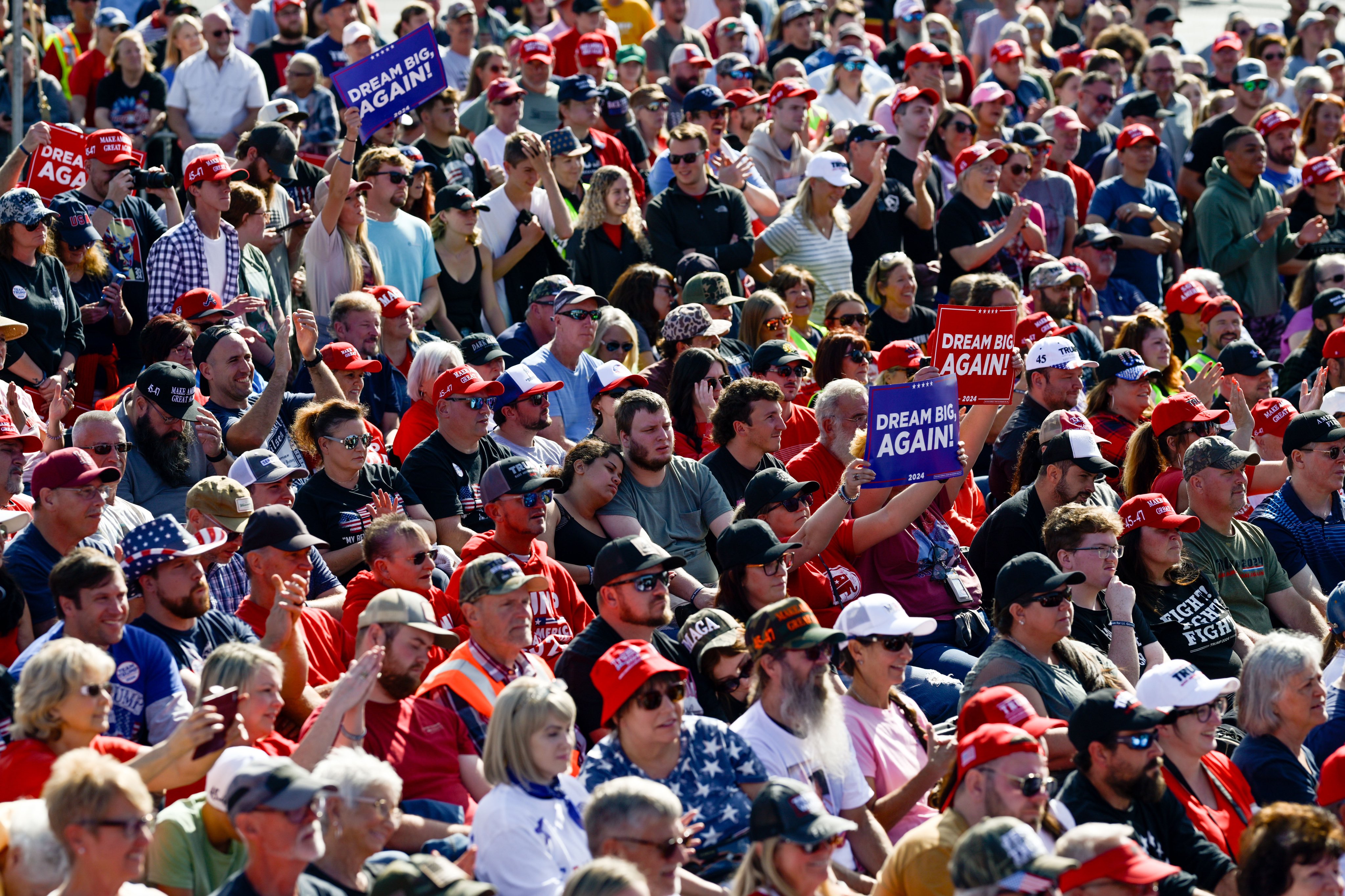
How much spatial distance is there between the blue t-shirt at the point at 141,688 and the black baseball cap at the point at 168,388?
A: 2130 mm

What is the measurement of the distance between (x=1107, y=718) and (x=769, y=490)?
2.20m

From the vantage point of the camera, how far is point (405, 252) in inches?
419

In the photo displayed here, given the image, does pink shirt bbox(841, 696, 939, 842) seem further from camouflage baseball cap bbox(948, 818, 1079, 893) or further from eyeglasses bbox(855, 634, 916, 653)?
camouflage baseball cap bbox(948, 818, 1079, 893)

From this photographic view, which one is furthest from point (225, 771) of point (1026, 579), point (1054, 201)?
point (1054, 201)

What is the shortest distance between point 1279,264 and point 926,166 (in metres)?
3.03

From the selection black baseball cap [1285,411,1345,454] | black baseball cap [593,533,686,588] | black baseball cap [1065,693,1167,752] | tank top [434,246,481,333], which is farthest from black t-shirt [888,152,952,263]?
black baseball cap [1065,693,1167,752]

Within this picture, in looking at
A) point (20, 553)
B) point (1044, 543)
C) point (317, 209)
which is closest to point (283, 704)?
point (20, 553)

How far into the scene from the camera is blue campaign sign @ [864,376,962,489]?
760 centimetres

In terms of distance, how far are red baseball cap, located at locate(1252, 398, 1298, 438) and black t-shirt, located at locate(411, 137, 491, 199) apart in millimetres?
5359

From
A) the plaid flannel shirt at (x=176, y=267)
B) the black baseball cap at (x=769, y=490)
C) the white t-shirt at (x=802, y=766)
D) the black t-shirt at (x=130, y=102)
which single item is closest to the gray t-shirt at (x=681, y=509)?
the black baseball cap at (x=769, y=490)

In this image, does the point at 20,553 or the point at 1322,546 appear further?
the point at 1322,546

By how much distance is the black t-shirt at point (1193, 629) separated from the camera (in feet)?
25.6

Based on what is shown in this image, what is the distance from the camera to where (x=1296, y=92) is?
1614 centimetres

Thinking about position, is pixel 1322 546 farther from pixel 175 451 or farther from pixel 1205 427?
pixel 175 451
